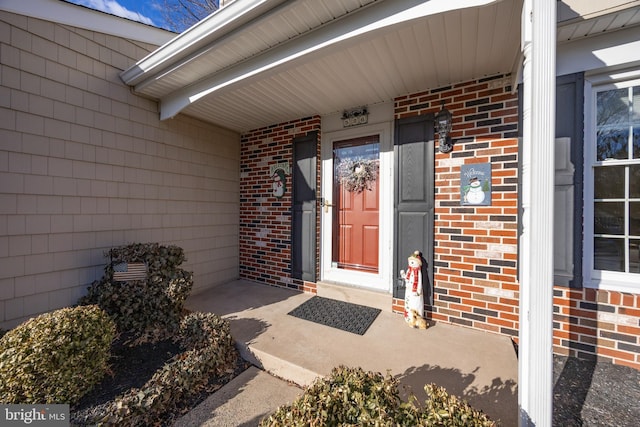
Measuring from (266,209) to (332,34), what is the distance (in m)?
2.77

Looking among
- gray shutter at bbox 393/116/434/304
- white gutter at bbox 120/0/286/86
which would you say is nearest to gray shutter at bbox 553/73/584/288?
gray shutter at bbox 393/116/434/304

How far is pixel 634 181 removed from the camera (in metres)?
2.02

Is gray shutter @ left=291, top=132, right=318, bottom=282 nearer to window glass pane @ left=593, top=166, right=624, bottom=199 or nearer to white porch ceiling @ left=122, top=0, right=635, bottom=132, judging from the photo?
white porch ceiling @ left=122, top=0, right=635, bottom=132

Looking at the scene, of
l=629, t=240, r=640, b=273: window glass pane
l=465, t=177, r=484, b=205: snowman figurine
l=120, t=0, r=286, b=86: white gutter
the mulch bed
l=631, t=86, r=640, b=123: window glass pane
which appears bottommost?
the mulch bed

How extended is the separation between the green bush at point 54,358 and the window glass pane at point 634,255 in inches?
162

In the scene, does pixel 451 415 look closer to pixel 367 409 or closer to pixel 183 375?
pixel 367 409

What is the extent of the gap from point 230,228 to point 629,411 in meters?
4.53

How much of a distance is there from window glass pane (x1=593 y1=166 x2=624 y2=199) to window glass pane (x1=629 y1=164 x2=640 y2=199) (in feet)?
0.15

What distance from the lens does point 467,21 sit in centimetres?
184

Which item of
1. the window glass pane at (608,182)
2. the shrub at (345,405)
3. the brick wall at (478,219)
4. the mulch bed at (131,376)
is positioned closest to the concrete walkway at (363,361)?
the mulch bed at (131,376)

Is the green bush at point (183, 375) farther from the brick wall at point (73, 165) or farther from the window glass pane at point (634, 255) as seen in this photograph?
the window glass pane at point (634, 255)

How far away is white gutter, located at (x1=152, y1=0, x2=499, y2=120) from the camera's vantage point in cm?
166

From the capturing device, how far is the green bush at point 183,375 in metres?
1.62

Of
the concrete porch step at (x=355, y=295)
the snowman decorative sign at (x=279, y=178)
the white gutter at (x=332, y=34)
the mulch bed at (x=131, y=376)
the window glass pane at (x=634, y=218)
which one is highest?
the white gutter at (x=332, y=34)
